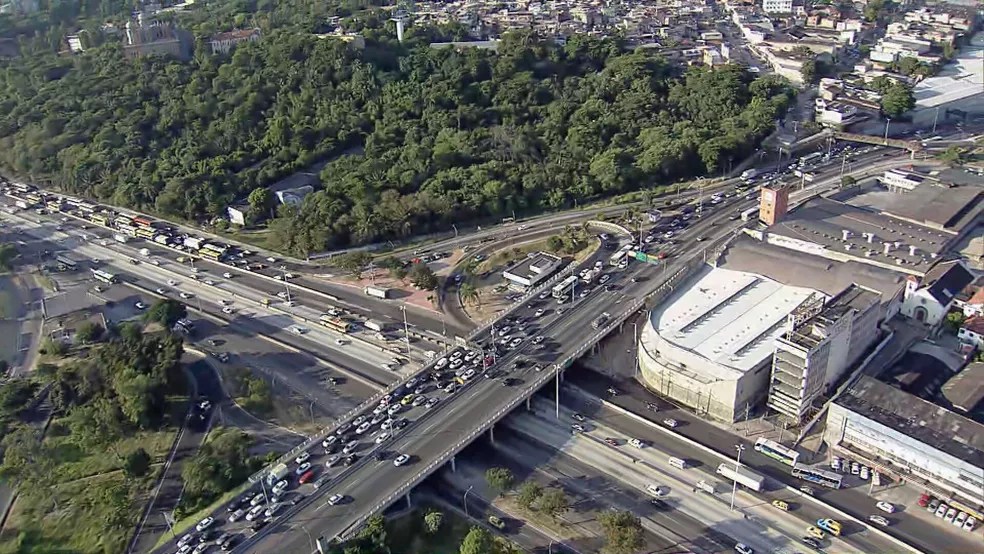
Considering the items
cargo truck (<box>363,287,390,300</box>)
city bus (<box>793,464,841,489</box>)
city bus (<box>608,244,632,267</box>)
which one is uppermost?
city bus (<box>608,244,632,267</box>)

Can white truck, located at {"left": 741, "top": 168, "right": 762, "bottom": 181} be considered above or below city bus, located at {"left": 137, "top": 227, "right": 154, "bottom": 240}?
above

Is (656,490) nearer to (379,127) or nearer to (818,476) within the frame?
(818,476)

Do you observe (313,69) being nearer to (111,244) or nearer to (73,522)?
(111,244)

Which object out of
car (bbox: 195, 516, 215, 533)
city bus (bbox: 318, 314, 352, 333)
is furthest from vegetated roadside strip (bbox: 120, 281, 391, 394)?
car (bbox: 195, 516, 215, 533)

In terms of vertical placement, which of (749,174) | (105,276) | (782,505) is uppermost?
(749,174)

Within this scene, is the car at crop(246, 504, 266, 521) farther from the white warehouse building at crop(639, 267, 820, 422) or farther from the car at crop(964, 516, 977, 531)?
the car at crop(964, 516, 977, 531)

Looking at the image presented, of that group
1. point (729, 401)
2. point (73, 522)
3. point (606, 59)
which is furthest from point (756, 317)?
point (606, 59)

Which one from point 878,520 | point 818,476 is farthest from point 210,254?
point 878,520
